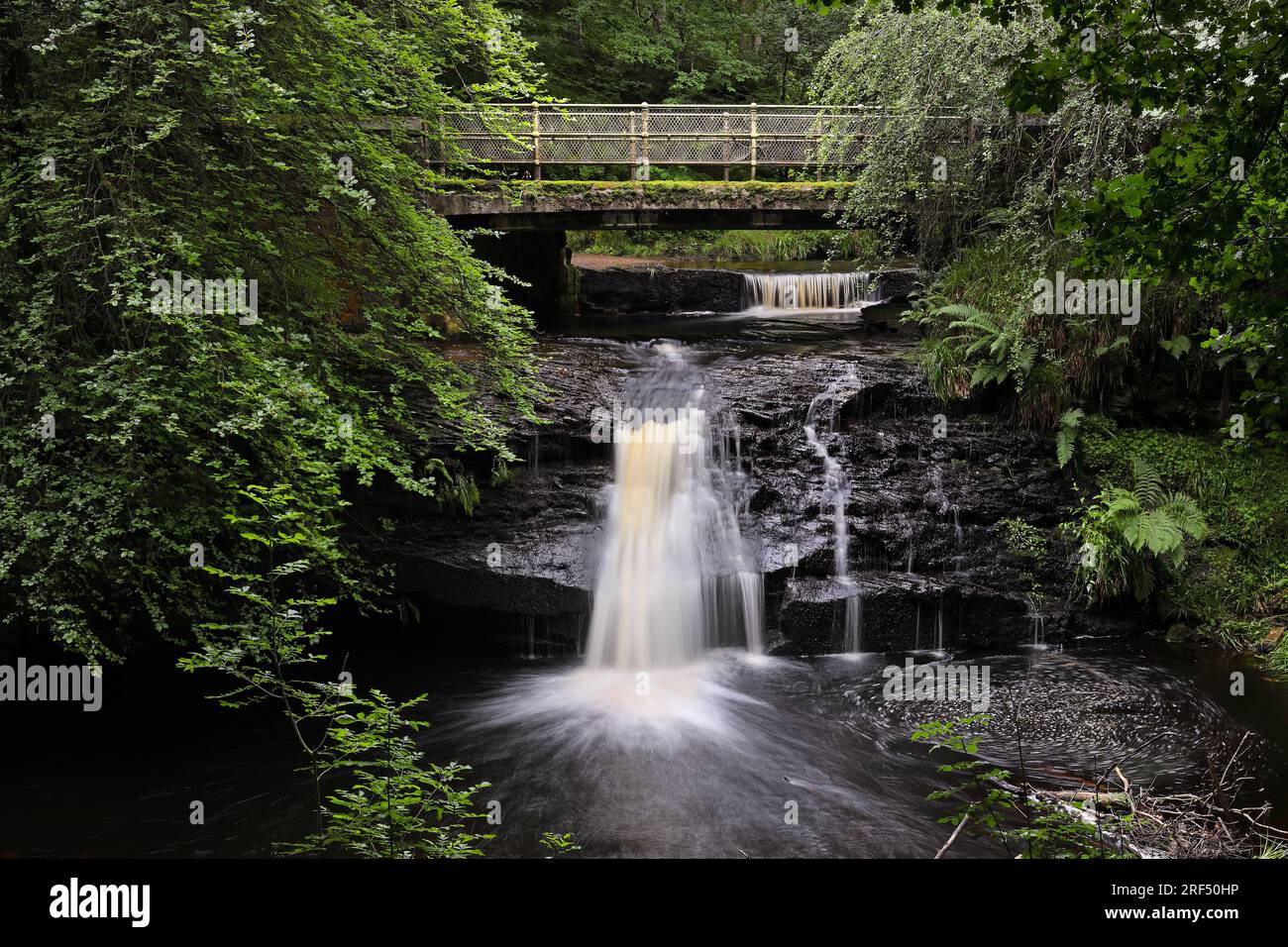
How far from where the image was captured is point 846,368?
12.0m

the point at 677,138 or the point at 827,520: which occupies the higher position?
the point at 677,138

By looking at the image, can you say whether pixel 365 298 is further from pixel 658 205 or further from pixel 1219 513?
pixel 1219 513

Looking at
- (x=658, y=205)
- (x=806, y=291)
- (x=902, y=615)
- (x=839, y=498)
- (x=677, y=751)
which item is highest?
(x=658, y=205)

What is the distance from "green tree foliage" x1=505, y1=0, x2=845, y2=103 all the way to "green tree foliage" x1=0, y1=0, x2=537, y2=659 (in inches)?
748

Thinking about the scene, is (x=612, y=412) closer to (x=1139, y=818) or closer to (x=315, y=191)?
(x=315, y=191)

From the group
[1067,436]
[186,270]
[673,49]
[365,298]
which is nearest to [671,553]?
[365,298]

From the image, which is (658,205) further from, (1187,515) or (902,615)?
(1187,515)

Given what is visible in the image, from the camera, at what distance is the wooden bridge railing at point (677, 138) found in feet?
44.8

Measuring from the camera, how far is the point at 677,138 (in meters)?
15.2

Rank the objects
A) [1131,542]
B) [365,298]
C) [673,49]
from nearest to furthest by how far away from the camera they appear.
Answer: [365,298]
[1131,542]
[673,49]

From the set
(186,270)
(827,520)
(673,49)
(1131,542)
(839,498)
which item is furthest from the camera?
(673,49)

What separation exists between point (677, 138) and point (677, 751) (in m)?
A: 10.6

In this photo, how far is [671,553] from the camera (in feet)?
34.4

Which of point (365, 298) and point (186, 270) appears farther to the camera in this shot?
point (365, 298)
